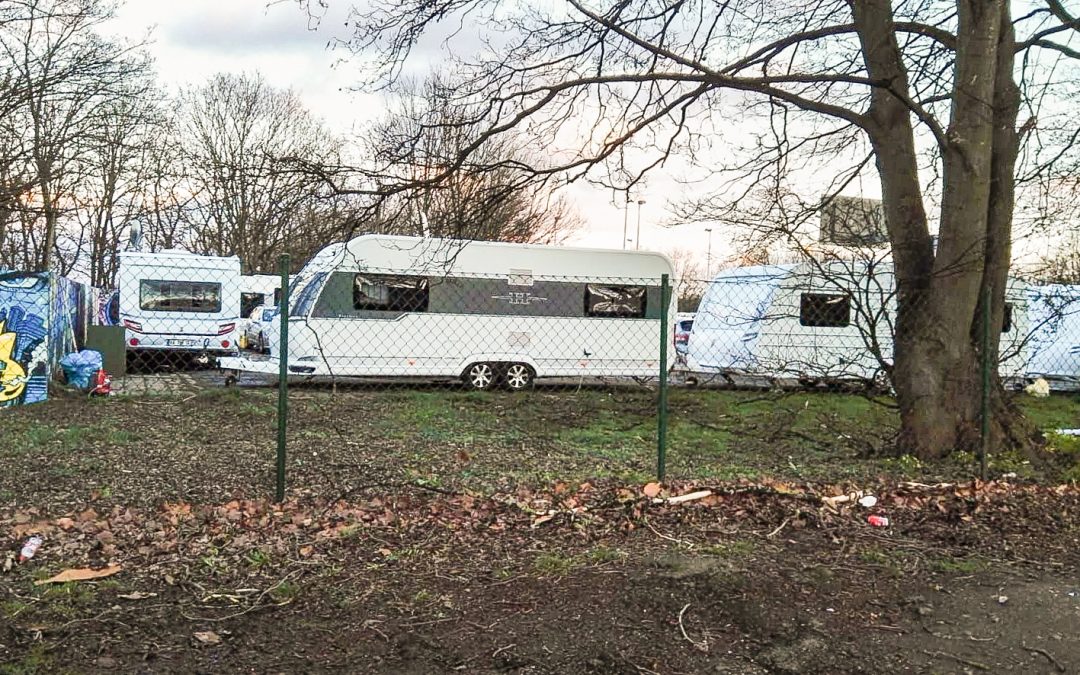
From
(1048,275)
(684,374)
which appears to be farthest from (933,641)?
(684,374)

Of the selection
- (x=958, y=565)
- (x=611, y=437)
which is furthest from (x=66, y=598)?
(x=611, y=437)

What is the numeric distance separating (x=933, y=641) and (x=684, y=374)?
13.7 meters

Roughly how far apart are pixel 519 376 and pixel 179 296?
9390 mm

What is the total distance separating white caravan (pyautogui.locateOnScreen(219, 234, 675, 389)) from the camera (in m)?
14.2

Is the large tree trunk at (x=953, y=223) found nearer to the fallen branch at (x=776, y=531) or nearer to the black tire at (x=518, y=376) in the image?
the fallen branch at (x=776, y=531)

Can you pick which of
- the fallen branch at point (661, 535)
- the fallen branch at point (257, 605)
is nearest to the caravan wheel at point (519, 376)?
the fallen branch at point (661, 535)

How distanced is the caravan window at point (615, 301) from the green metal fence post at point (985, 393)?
30.5 ft

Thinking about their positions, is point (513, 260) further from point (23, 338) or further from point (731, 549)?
point (731, 549)

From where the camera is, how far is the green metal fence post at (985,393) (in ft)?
20.5

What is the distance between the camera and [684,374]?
666 inches

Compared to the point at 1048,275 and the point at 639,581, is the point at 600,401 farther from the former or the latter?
the point at 639,581

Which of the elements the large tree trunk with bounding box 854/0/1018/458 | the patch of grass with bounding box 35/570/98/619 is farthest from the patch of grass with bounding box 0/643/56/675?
the large tree trunk with bounding box 854/0/1018/458

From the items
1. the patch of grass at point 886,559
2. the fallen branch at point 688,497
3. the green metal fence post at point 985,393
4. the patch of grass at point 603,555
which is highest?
the green metal fence post at point 985,393

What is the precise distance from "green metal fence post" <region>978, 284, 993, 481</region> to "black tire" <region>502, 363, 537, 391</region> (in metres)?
9.38
